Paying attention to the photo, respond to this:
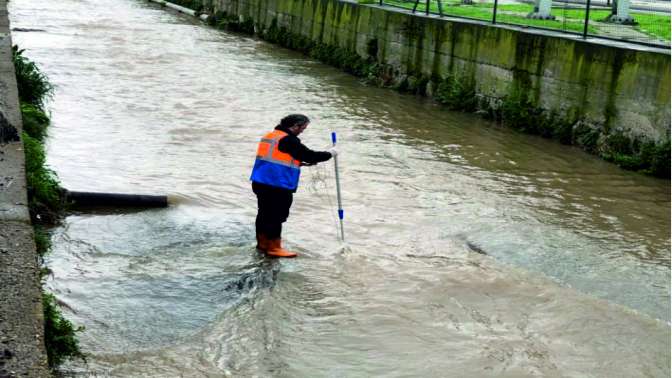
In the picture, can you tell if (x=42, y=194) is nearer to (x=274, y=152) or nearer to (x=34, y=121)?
(x=274, y=152)

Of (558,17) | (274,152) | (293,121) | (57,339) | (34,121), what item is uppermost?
(558,17)

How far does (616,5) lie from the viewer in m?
17.5

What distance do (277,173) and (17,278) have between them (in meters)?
3.56

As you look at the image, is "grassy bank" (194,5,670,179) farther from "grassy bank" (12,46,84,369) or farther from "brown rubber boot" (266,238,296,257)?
"grassy bank" (12,46,84,369)

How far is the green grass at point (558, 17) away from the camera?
1574 centimetres

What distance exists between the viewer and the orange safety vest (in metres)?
8.52

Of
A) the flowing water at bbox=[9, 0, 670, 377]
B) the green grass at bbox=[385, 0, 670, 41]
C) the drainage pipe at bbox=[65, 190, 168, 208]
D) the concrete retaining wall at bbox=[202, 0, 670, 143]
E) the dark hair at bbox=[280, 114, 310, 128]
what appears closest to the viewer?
the flowing water at bbox=[9, 0, 670, 377]

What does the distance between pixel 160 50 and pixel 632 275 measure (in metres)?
17.9

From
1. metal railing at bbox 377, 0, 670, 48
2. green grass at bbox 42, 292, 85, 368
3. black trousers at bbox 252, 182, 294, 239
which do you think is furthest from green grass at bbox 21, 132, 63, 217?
metal railing at bbox 377, 0, 670, 48

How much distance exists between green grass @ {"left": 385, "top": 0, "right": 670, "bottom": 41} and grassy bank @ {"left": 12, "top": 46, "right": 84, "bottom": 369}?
8913mm

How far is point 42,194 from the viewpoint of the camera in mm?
8875

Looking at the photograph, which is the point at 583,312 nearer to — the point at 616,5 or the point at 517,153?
the point at 517,153

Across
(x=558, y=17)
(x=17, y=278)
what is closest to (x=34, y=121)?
(x=17, y=278)

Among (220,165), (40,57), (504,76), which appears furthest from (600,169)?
(40,57)
